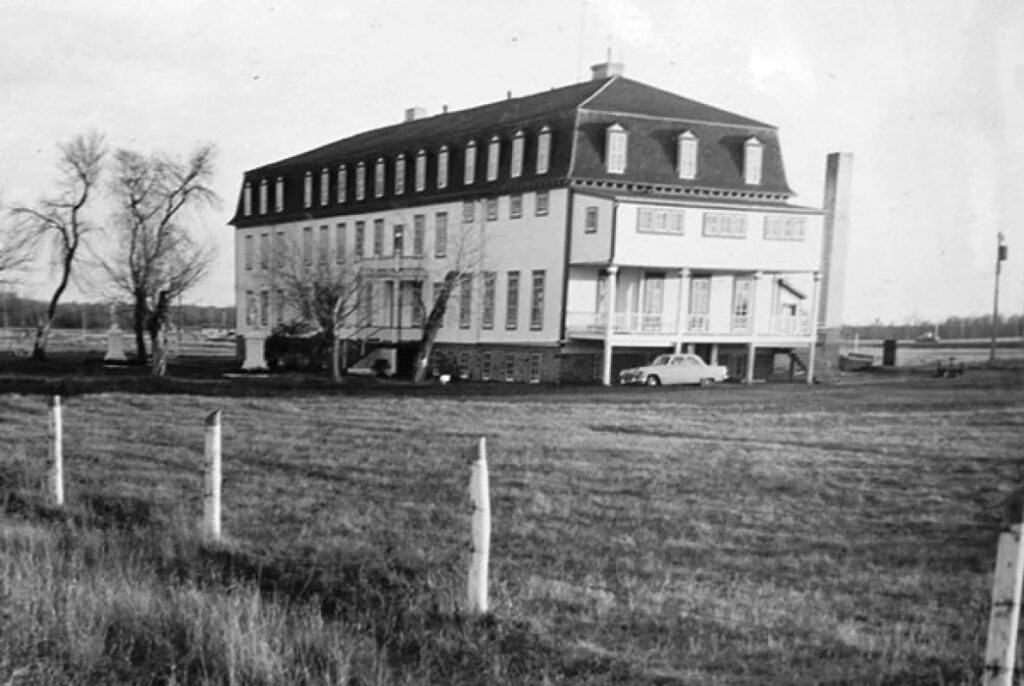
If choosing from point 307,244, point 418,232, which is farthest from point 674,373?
point 307,244

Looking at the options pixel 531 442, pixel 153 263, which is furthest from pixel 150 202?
pixel 531 442

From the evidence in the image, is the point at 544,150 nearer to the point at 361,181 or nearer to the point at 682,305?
the point at 682,305

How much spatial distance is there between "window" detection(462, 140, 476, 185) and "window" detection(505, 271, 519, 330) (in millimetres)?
5605

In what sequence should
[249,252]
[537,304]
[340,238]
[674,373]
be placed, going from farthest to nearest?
[249,252], [340,238], [537,304], [674,373]

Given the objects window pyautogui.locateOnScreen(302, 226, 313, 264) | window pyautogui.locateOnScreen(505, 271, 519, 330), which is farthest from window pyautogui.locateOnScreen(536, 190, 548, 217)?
window pyautogui.locateOnScreen(302, 226, 313, 264)

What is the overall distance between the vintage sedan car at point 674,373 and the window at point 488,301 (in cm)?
740

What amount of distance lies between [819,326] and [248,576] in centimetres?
3396

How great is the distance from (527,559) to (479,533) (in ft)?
6.79

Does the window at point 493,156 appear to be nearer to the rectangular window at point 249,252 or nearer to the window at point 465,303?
the window at point 465,303

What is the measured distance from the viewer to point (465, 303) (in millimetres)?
42688

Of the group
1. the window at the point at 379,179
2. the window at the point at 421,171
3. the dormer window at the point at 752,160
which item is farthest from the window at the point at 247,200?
the dormer window at the point at 752,160

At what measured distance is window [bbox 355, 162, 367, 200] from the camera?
50.8 m

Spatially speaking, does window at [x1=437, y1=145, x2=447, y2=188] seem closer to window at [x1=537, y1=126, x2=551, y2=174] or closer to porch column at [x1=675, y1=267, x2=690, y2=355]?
window at [x1=537, y1=126, x2=551, y2=174]

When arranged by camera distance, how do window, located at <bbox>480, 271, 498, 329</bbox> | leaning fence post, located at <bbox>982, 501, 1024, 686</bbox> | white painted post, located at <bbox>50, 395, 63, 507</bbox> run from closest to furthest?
Result: leaning fence post, located at <bbox>982, 501, 1024, 686</bbox>, white painted post, located at <bbox>50, 395, 63, 507</bbox>, window, located at <bbox>480, 271, 498, 329</bbox>
